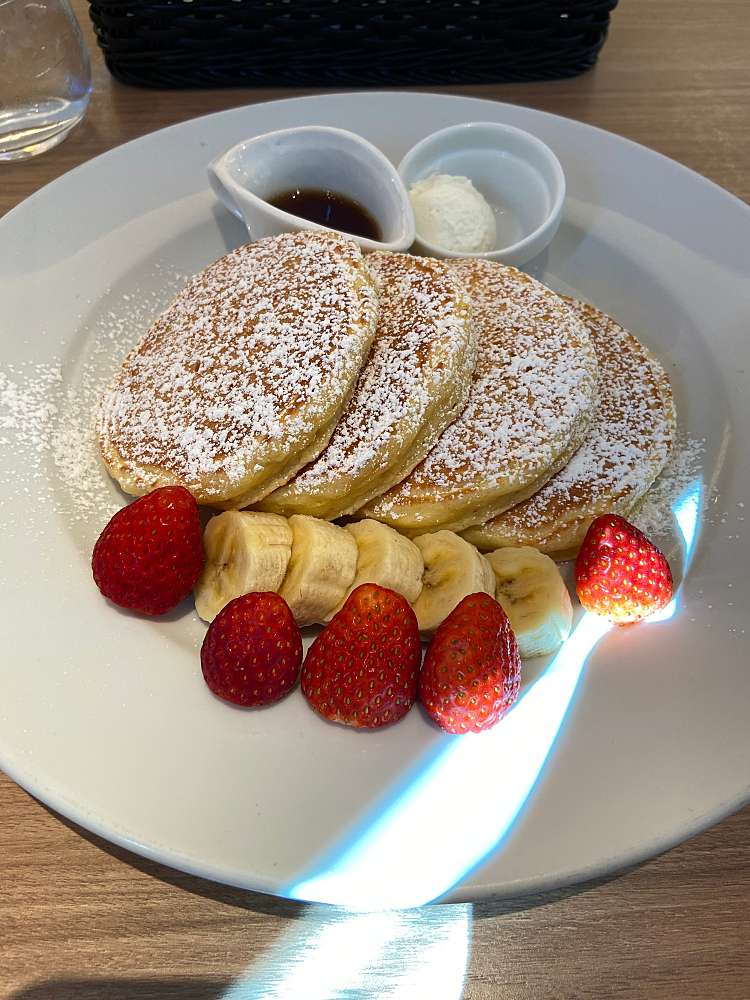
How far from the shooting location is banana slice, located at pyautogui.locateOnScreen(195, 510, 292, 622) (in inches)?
41.5

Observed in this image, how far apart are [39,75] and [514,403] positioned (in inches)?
55.0

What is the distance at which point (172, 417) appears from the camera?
1.23 meters

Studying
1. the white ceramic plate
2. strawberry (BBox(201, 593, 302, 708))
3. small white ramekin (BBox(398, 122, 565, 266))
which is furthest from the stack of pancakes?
small white ramekin (BBox(398, 122, 565, 266))

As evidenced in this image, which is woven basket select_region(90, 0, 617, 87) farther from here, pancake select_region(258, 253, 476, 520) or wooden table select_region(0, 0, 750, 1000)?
wooden table select_region(0, 0, 750, 1000)

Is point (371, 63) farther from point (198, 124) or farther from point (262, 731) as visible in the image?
point (262, 731)

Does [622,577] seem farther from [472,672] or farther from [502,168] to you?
[502,168]

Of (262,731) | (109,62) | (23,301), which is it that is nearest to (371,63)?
(109,62)

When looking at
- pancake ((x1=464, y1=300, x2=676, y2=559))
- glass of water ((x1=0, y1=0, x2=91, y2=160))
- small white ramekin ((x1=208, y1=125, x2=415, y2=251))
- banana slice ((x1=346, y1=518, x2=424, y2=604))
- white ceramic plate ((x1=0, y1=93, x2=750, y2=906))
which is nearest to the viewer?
white ceramic plate ((x1=0, y1=93, x2=750, y2=906))

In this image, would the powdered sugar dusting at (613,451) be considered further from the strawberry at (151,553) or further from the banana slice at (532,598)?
the strawberry at (151,553)

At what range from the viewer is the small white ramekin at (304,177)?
58.7 inches

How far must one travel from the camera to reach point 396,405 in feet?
3.77

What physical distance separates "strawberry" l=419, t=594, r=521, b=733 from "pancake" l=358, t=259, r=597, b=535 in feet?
0.72

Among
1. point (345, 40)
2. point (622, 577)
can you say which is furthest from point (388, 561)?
point (345, 40)

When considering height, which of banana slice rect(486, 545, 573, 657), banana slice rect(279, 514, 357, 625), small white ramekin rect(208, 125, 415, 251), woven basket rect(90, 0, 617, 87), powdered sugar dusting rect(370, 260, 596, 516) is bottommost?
banana slice rect(486, 545, 573, 657)
